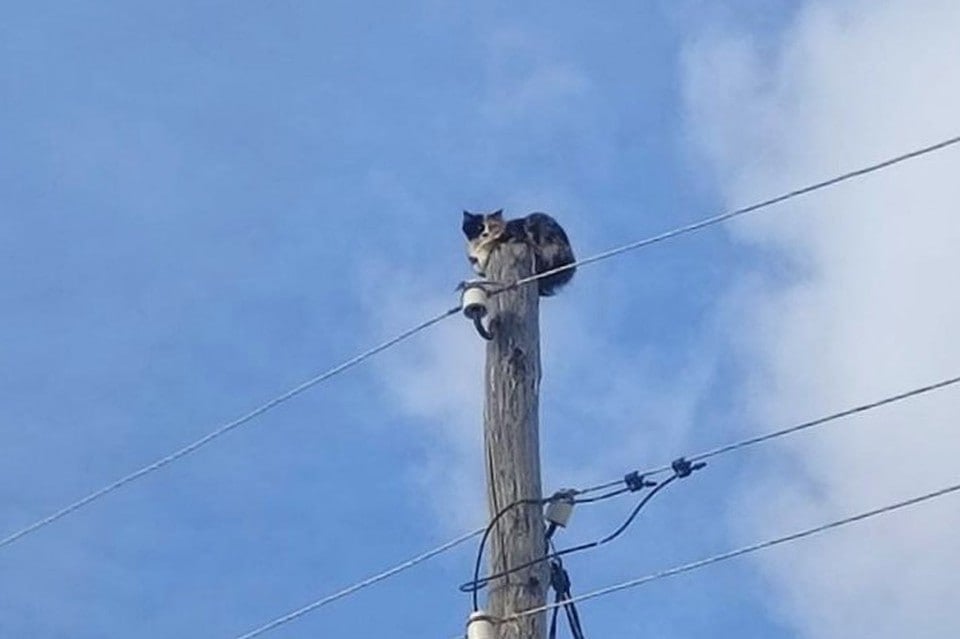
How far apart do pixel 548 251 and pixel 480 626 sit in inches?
69.6

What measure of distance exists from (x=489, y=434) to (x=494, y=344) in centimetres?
43

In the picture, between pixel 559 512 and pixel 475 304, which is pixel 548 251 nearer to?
pixel 475 304

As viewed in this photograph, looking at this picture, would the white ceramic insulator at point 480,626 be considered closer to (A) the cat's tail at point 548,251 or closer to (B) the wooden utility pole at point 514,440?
(B) the wooden utility pole at point 514,440

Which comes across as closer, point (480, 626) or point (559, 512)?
point (480, 626)

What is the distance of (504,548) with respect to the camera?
7184 mm

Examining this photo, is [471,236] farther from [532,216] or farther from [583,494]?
[583,494]

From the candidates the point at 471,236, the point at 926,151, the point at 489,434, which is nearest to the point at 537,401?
the point at 489,434

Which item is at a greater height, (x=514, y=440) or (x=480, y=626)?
(x=514, y=440)

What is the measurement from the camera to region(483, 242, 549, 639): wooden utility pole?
708 cm

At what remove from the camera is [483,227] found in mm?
7980

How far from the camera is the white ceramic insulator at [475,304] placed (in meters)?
7.64

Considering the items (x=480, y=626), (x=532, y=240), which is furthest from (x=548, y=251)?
(x=480, y=626)

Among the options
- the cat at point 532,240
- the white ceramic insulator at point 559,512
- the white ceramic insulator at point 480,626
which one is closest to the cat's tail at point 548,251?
the cat at point 532,240

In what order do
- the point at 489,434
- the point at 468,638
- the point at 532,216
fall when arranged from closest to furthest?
the point at 468,638
the point at 489,434
the point at 532,216
